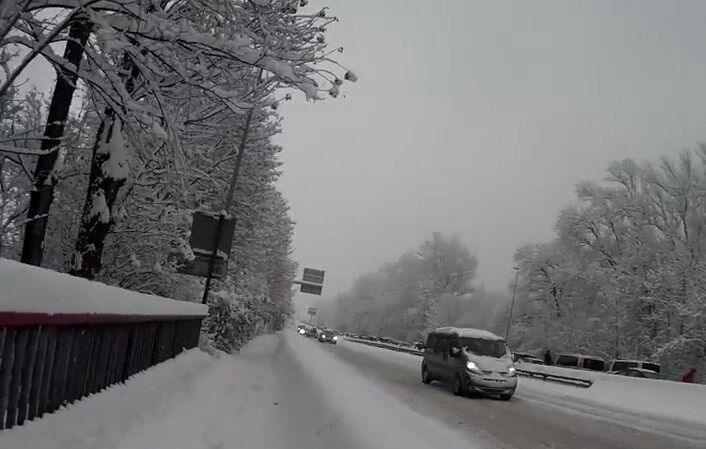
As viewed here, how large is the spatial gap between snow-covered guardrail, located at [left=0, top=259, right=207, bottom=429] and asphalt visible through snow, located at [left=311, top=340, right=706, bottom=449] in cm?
570

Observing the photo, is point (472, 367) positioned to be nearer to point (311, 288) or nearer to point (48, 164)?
point (48, 164)

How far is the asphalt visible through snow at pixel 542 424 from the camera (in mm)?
10188

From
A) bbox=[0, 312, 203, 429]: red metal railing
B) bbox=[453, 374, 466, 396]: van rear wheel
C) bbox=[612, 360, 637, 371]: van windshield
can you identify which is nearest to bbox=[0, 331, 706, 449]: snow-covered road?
bbox=[0, 312, 203, 429]: red metal railing

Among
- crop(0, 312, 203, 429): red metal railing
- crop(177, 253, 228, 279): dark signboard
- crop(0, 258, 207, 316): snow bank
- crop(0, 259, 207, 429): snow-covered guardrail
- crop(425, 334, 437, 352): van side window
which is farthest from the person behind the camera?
crop(425, 334, 437, 352): van side window

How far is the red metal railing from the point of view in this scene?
4.17 metres

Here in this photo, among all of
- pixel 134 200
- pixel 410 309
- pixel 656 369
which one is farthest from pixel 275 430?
pixel 410 309

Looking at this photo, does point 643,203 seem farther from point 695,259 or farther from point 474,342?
point 474,342

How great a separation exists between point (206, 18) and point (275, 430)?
5.44 m

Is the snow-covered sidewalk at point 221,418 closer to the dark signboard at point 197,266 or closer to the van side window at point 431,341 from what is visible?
the dark signboard at point 197,266

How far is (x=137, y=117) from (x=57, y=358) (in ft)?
7.07

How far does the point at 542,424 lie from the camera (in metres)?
12.2

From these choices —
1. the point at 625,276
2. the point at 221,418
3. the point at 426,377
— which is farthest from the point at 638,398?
the point at 625,276

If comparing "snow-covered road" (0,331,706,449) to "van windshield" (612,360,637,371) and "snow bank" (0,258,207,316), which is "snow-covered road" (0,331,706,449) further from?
"van windshield" (612,360,637,371)

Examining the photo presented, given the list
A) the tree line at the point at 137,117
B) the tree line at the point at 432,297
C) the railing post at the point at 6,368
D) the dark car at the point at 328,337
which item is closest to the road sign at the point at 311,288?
the dark car at the point at 328,337
